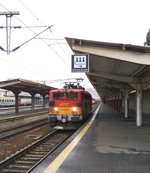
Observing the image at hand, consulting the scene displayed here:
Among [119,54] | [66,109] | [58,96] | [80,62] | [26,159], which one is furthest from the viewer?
[58,96]

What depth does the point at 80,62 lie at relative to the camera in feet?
61.1

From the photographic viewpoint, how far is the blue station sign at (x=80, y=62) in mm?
18197

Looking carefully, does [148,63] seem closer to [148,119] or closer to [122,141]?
[122,141]

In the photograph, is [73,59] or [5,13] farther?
[73,59]

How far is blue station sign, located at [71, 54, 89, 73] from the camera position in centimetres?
1820

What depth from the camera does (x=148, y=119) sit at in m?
23.7

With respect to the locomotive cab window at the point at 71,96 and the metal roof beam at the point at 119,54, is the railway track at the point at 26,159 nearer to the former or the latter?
the metal roof beam at the point at 119,54

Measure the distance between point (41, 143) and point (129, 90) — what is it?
16552 mm

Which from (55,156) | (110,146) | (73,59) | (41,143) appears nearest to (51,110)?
(73,59)

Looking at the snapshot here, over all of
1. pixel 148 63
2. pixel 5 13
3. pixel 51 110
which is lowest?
pixel 51 110

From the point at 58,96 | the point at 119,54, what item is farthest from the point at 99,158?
the point at 58,96

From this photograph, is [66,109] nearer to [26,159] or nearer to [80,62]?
[80,62]

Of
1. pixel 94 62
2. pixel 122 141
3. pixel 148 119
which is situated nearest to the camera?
pixel 122 141

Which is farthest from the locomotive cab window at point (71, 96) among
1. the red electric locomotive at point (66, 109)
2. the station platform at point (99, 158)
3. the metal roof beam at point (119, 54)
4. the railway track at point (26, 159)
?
the station platform at point (99, 158)
